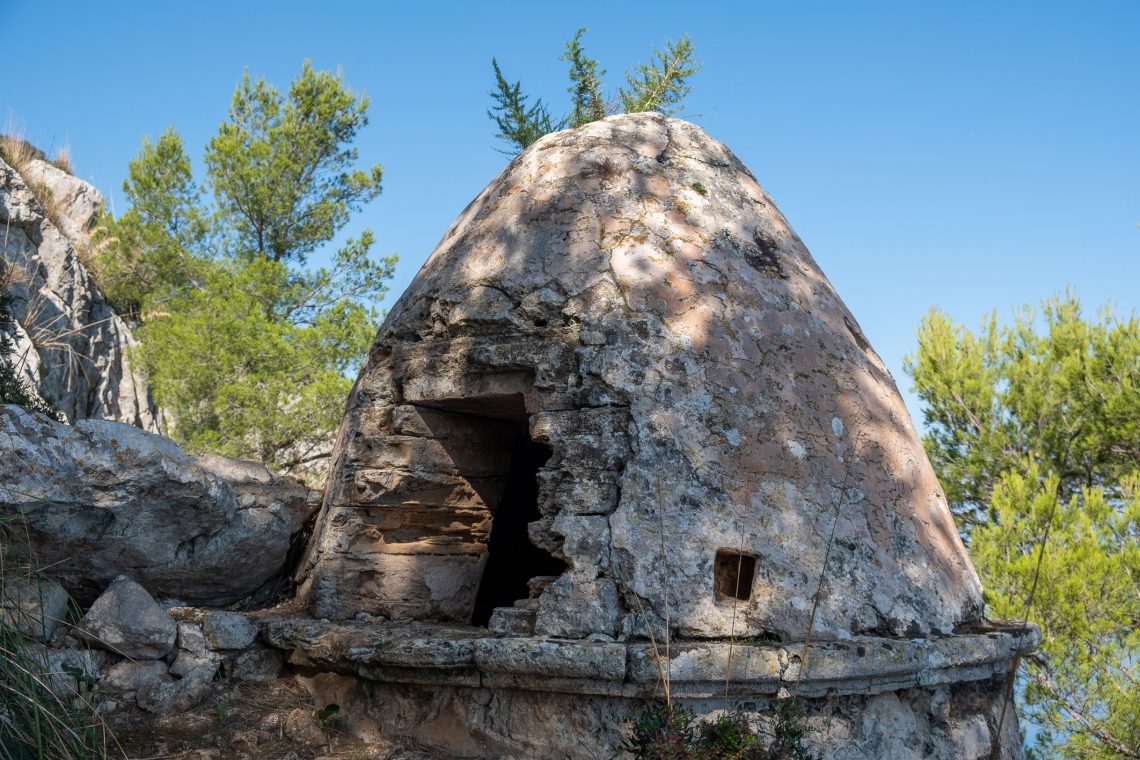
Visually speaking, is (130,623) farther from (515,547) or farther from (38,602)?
(515,547)

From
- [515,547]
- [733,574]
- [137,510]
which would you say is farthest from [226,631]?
[515,547]

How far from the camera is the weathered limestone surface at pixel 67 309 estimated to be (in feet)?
34.9

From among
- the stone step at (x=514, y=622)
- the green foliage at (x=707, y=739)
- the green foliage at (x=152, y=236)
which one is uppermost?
the green foliage at (x=152, y=236)

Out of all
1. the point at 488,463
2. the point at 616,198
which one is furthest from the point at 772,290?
the point at 488,463

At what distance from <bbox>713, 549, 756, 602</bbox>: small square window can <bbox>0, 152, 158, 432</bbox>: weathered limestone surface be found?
809 cm

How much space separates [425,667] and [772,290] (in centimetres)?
231

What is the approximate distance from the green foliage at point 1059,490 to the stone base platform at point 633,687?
4.34 meters

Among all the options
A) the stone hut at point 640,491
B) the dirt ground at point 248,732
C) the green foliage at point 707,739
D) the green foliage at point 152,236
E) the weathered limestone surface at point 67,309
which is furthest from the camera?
the green foliage at point 152,236

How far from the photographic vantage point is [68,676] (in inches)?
146

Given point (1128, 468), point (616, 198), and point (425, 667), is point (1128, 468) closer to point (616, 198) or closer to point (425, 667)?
point (616, 198)

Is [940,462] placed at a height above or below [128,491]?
above

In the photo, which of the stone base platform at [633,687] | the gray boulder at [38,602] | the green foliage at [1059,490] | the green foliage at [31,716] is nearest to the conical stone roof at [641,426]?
the stone base platform at [633,687]

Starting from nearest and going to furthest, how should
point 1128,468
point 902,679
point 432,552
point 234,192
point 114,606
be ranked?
point 902,679, point 114,606, point 432,552, point 1128,468, point 234,192

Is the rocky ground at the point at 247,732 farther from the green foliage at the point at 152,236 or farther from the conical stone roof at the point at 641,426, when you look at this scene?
the green foliage at the point at 152,236
